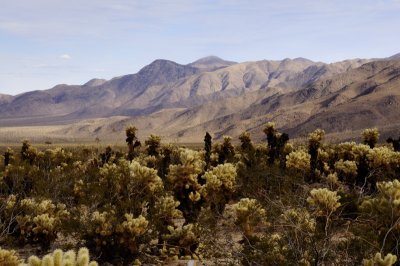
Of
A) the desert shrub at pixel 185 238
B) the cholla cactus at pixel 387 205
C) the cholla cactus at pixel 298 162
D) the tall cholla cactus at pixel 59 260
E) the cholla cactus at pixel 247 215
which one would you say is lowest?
the desert shrub at pixel 185 238

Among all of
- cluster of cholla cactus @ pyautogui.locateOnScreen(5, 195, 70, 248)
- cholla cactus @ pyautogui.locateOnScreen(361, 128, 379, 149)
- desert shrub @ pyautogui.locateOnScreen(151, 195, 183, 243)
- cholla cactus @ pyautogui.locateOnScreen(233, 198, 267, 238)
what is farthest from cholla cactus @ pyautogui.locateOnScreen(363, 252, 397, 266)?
cholla cactus @ pyautogui.locateOnScreen(361, 128, 379, 149)

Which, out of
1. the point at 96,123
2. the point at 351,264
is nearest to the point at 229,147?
the point at 351,264

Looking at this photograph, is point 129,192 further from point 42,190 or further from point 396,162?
point 396,162

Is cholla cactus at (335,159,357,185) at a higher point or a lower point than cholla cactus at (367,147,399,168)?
lower

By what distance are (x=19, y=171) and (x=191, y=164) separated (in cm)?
1045

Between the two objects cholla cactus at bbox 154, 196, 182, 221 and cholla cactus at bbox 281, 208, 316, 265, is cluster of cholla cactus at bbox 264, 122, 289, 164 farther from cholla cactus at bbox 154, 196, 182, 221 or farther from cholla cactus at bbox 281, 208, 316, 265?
cholla cactus at bbox 281, 208, 316, 265

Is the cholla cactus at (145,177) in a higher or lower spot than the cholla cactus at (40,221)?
higher

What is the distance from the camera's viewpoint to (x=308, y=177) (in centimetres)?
2178

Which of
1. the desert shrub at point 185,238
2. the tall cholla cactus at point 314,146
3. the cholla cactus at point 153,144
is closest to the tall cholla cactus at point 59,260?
the desert shrub at point 185,238

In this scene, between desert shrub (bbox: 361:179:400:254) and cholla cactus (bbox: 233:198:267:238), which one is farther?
cholla cactus (bbox: 233:198:267:238)

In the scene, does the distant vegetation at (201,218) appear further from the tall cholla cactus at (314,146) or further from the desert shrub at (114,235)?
the tall cholla cactus at (314,146)

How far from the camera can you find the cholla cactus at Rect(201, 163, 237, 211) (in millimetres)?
14336

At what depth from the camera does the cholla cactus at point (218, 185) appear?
14.3 metres

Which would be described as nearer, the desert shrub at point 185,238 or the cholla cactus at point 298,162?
the desert shrub at point 185,238
